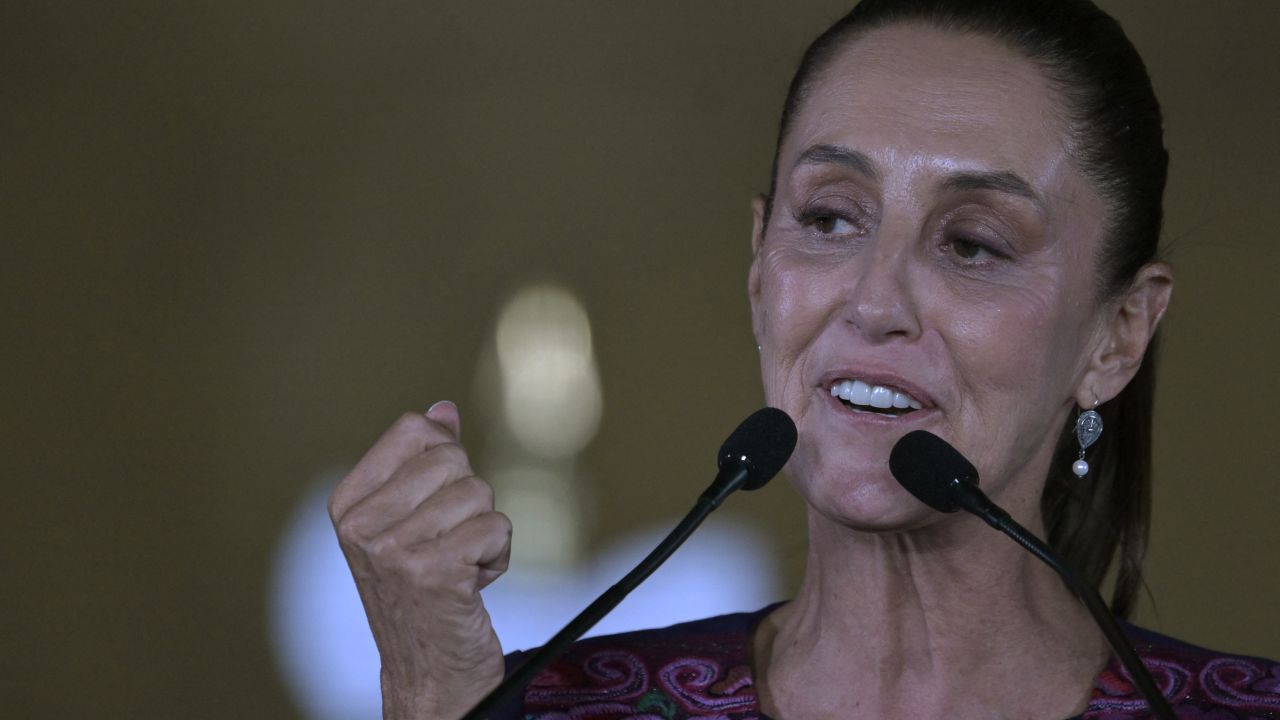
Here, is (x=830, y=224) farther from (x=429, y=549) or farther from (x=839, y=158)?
(x=429, y=549)

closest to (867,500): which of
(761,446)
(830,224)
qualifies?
(761,446)

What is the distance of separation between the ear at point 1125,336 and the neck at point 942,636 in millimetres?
185

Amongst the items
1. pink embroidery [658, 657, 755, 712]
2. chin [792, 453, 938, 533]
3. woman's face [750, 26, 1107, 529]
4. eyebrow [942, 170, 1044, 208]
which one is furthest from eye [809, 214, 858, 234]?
pink embroidery [658, 657, 755, 712]

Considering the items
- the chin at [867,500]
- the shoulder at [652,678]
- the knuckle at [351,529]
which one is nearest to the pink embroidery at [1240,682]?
the chin at [867,500]

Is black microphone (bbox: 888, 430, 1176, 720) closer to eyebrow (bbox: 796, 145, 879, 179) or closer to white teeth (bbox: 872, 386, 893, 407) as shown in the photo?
white teeth (bbox: 872, 386, 893, 407)

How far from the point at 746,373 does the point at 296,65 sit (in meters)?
1.17

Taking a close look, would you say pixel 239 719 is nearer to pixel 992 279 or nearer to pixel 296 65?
pixel 296 65

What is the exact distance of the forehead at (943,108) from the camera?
145cm

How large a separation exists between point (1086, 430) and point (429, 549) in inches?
27.7

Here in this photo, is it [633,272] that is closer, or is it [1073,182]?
[1073,182]

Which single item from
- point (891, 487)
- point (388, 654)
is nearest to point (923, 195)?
point (891, 487)

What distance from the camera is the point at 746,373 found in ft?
10.9

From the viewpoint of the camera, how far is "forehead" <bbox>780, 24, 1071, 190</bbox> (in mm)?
1451

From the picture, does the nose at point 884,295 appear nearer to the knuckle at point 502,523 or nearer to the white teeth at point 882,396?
the white teeth at point 882,396
